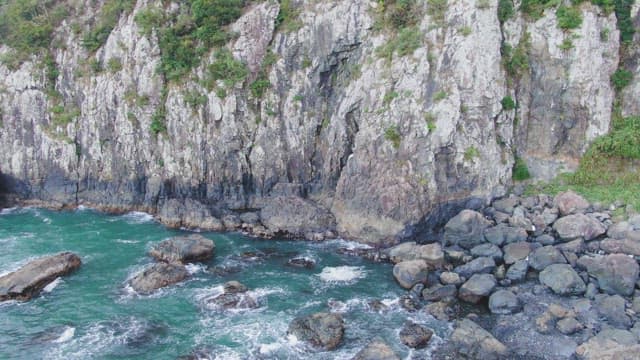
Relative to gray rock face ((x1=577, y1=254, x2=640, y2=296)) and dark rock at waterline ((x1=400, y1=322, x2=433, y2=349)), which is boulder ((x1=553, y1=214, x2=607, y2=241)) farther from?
dark rock at waterline ((x1=400, y1=322, x2=433, y2=349))

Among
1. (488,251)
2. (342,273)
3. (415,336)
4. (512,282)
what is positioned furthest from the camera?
(488,251)

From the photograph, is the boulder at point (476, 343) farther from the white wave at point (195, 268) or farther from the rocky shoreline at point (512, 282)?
the white wave at point (195, 268)

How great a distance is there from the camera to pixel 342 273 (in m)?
35.2

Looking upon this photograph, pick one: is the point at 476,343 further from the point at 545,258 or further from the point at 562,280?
the point at 545,258

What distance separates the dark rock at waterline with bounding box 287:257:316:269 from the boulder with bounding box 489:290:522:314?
41.8 ft

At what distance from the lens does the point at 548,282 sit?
103 ft

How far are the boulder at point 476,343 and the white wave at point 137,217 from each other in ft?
101

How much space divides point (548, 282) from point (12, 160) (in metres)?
52.5

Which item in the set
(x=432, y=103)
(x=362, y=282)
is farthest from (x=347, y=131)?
(x=362, y=282)

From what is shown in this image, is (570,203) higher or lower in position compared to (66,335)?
higher

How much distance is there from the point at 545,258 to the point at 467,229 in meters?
5.83

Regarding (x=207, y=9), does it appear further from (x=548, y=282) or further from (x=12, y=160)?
(x=548, y=282)

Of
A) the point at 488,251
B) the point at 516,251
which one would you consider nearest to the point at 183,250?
the point at 488,251

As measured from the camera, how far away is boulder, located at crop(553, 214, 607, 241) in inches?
1391
